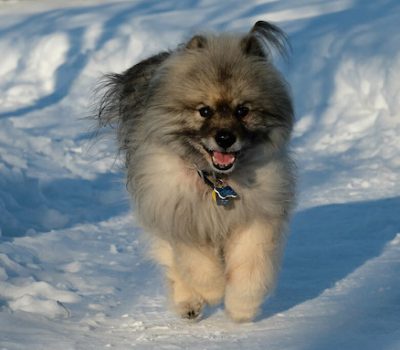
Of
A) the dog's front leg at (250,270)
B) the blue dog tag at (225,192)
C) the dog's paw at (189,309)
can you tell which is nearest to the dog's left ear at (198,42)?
the blue dog tag at (225,192)

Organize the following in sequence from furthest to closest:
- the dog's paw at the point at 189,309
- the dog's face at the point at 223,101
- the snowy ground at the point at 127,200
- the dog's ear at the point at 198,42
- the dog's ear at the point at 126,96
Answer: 1. the dog's ear at the point at 126,96
2. the dog's paw at the point at 189,309
3. the dog's ear at the point at 198,42
4. the snowy ground at the point at 127,200
5. the dog's face at the point at 223,101

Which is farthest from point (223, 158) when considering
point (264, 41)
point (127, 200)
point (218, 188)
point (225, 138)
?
point (127, 200)

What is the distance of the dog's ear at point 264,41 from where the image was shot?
15.4 ft

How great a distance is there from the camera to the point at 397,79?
10.2 metres

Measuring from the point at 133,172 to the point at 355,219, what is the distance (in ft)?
7.74

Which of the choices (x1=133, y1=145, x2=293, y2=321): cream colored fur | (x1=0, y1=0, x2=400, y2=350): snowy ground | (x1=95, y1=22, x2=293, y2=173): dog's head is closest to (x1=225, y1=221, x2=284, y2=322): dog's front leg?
(x1=133, y1=145, x2=293, y2=321): cream colored fur

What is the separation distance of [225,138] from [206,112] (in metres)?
0.22

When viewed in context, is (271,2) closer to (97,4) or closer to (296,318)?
(97,4)

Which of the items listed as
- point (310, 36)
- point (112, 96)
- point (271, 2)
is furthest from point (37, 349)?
point (271, 2)

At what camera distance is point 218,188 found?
4.61 m

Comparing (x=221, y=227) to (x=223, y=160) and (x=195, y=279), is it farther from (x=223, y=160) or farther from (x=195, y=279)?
(x=223, y=160)

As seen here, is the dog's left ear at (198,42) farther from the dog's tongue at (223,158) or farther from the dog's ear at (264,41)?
the dog's tongue at (223,158)

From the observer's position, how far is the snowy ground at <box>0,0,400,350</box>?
14.9ft

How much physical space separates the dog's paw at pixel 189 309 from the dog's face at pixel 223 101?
2.50 feet
